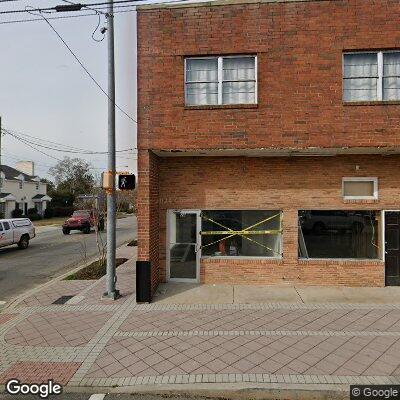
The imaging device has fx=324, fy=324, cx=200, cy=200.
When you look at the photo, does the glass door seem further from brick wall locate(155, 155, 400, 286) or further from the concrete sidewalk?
the concrete sidewalk

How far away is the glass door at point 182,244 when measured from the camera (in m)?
8.79

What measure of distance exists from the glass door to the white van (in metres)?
11.3

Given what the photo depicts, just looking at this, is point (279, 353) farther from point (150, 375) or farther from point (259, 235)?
point (259, 235)

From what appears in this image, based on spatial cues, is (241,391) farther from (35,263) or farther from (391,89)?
(35,263)

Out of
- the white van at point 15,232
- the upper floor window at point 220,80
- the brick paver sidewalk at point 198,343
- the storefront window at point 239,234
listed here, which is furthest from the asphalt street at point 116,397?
the white van at point 15,232

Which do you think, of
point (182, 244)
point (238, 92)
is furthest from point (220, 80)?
point (182, 244)

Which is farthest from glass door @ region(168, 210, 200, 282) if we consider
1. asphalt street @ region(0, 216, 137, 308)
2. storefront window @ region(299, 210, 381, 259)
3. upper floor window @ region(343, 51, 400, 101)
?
upper floor window @ region(343, 51, 400, 101)

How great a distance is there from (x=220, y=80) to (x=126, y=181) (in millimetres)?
3373

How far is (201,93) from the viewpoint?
802 cm

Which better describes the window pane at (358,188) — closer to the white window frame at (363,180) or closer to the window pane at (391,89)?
the white window frame at (363,180)

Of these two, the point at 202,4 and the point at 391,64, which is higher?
the point at 202,4

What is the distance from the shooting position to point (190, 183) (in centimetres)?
870

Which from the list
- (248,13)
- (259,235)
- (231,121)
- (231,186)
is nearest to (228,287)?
(259,235)

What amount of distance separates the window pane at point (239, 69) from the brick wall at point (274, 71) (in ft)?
0.74
